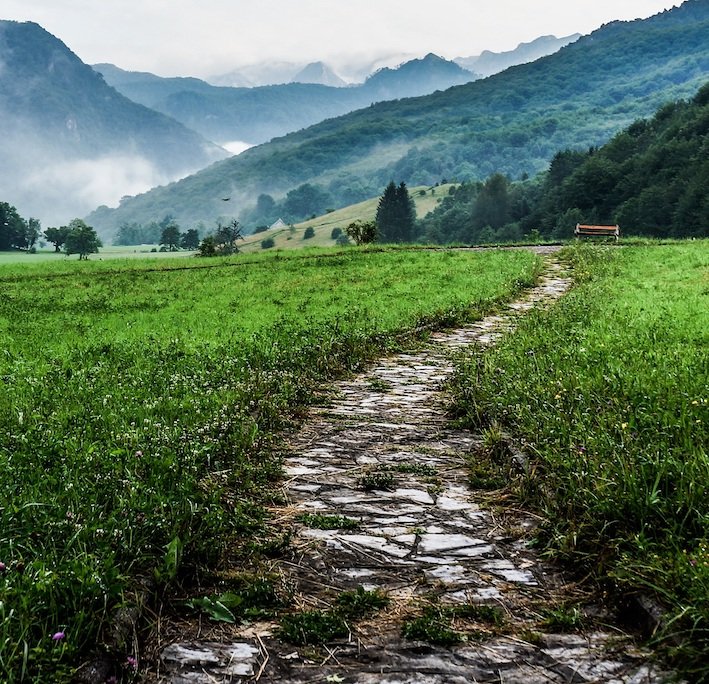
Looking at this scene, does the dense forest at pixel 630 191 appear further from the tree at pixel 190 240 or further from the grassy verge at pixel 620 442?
the grassy verge at pixel 620 442

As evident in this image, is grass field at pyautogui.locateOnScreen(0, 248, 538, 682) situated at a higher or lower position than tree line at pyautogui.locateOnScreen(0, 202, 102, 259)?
lower

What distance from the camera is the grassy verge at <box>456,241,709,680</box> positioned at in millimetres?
4141

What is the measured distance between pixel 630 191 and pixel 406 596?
10796 centimetres

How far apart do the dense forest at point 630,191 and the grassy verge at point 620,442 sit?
75970 millimetres

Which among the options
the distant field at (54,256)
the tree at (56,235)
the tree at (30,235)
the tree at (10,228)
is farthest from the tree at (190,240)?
the distant field at (54,256)

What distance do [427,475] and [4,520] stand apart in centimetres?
368

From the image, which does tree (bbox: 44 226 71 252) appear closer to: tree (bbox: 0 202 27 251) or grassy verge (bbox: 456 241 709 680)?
tree (bbox: 0 202 27 251)

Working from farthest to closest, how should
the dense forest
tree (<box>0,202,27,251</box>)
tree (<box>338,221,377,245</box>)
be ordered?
tree (<box>0,202,27,251</box>), the dense forest, tree (<box>338,221,377,245</box>)

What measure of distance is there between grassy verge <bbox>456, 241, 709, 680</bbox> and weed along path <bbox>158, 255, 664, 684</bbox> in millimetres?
324

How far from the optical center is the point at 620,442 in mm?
5953

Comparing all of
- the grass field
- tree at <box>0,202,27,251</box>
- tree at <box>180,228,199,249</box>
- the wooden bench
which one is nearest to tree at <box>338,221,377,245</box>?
the wooden bench

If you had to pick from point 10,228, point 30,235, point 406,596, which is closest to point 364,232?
point 406,596

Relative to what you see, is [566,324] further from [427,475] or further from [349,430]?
[427,475]

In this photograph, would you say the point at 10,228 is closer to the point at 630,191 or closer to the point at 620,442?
the point at 630,191
